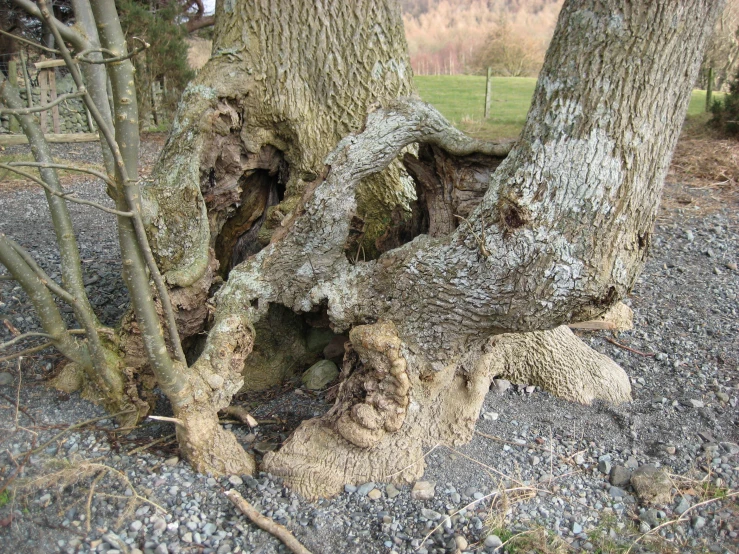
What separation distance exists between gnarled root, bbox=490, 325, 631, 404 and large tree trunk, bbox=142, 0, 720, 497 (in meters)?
0.01

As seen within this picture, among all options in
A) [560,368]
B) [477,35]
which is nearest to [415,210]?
[560,368]

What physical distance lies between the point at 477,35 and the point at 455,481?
37378 millimetres

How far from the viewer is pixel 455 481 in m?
2.55

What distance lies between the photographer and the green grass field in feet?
41.3

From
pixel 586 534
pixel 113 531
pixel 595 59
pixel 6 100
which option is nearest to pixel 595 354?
pixel 586 534

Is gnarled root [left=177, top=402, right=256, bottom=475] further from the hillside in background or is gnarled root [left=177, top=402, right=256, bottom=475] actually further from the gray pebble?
the hillside in background

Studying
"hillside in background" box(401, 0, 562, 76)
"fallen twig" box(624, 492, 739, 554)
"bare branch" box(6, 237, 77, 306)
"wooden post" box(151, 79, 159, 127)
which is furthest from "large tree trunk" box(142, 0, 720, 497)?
"hillside in background" box(401, 0, 562, 76)

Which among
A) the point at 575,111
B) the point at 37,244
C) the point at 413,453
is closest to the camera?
the point at 575,111

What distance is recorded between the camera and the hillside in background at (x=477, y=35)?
93.4ft

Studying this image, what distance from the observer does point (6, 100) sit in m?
2.37

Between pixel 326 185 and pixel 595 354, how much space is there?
1.85m

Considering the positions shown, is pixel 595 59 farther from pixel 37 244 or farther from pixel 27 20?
pixel 27 20

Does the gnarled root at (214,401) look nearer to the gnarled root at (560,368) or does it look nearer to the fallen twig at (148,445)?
the fallen twig at (148,445)

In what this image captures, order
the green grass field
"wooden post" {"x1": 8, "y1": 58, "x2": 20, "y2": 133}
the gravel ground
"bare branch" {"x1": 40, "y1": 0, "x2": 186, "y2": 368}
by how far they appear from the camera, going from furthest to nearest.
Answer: the green grass field
"wooden post" {"x1": 8, "y1": 58, "x2": 20, "y2": 133}
the gravel ground
"bare branch" {"x1": 40, "y1": 0, "x2": 186, "y2": 368}
